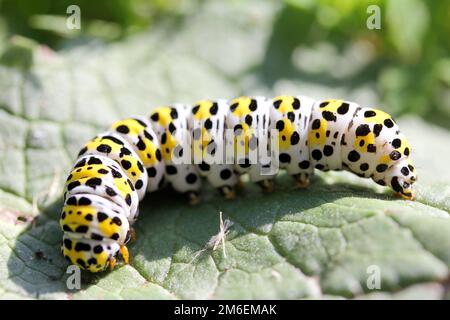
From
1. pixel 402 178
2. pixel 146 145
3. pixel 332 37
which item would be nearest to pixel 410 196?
pixel 402 178

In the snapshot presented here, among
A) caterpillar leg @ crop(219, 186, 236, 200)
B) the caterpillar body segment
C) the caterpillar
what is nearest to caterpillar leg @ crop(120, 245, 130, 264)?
the caterpillar

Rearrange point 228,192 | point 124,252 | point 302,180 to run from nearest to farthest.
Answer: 1. point 124,252
2. point 302,180
3. point 228,192

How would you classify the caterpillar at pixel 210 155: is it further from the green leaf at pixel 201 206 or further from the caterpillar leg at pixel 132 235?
the green leaf at pixel 201 206

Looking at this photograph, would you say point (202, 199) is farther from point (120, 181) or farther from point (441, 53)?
point (441, 53)

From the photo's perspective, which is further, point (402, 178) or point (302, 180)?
point (302, 180)

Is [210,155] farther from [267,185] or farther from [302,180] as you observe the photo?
[302,180]

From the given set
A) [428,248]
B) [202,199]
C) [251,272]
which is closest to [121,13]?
[202,199]
